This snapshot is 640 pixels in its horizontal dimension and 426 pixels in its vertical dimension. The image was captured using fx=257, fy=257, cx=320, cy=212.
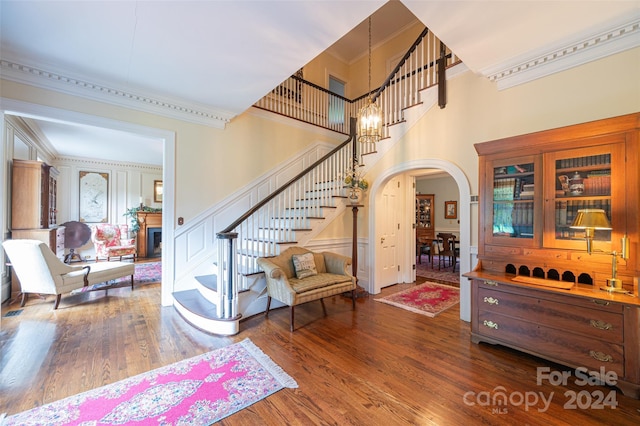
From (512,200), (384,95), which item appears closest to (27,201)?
(384,95)

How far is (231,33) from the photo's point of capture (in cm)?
247

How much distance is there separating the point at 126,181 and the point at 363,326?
8457 millimetres

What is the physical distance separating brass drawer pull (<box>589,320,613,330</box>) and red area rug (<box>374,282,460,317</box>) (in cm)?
168

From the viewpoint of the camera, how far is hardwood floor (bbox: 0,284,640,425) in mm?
1817

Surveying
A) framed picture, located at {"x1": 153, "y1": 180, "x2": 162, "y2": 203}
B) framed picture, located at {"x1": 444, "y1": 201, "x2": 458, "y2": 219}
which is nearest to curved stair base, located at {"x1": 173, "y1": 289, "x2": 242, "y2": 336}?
framed picture, located at {"x1": 153, "y1": 180, "x2": 162, "y2": 203}

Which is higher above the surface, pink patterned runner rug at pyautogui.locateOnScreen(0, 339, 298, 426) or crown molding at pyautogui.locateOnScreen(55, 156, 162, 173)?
crown molding at pyautogui.locateOnScreen(55, 156, 162, 173)

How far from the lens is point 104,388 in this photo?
6.73ft

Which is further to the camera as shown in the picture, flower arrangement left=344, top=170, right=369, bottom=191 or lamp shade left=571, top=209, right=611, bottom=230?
flower arrangement left=344, top=170, right=369, bottom=191

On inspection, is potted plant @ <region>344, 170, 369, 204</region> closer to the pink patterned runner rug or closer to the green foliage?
the pink patterned runner rug

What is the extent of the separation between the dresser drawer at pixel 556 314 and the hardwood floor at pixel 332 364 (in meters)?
0.44

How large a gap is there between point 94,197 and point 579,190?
10.3 meters

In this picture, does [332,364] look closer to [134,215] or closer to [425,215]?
[134,215]

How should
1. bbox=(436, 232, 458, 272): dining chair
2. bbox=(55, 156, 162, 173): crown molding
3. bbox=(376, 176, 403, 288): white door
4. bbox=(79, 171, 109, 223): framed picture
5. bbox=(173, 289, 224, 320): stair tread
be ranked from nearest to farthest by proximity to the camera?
bbox=(173, 289, 224, 320): stair tread → bbox=(376, 176, 403, 288): white door → bbox=(436, 232, 458, 272): dining chair → bbox=(55, 156, 162, 173): crown molding → bbox=(79, 171, 109, 223): framed picture

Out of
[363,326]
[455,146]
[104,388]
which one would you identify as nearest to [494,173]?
[455,146]
